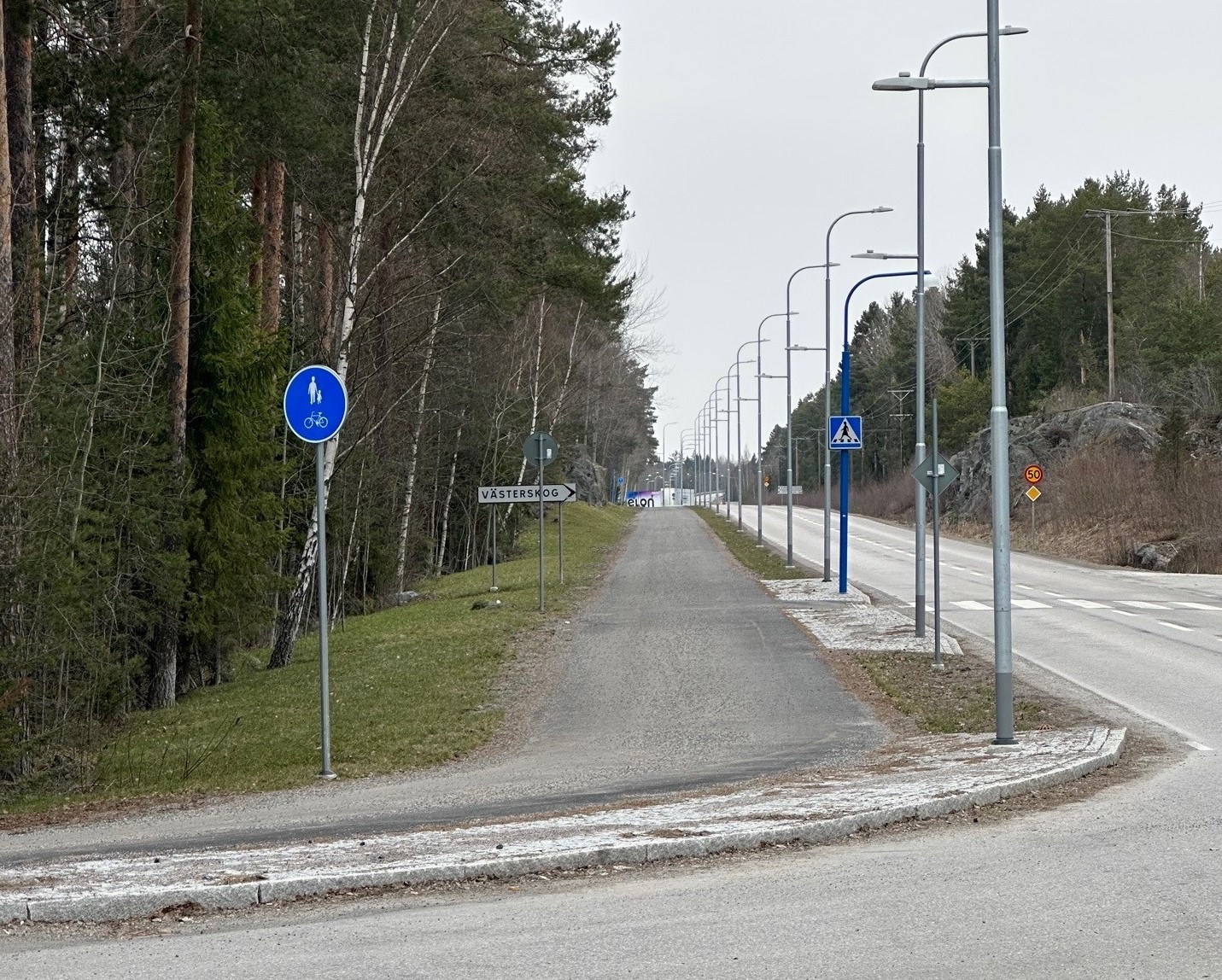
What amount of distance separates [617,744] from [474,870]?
6139 mm

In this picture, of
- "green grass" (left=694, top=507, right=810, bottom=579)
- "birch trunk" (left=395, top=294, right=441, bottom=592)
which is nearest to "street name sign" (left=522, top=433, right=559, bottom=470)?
"birch trunk" (left=395, top=294, right=441, bottom=592)

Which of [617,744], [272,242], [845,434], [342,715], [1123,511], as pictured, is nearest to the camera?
[617,744]

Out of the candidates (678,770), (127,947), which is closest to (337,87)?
(678,770)

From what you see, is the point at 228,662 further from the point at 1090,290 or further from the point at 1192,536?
the point at 1090,290

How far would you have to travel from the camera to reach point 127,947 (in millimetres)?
6715

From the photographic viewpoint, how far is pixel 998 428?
12.7m

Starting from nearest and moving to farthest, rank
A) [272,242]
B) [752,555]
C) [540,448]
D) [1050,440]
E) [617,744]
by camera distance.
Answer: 1. [617,744]
2. [540,448]
3. [272,242]
4. [752,555]
5. [1050,440]

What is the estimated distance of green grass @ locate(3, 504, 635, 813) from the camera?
43.5ft

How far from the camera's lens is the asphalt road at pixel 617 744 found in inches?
399

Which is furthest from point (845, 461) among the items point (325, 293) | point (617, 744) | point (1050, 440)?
point (1050, 440)

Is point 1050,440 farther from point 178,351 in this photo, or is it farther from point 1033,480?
point 178,351

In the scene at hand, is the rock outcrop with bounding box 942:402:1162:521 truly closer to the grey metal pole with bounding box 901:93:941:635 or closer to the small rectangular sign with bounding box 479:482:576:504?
the small rectangular sign with bounding box 479:482:576:504

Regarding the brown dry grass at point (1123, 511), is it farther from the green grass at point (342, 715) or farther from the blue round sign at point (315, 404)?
the blue round sign at point (315, 404)

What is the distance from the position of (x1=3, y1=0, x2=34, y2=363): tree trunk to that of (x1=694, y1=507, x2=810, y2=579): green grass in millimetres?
25059
